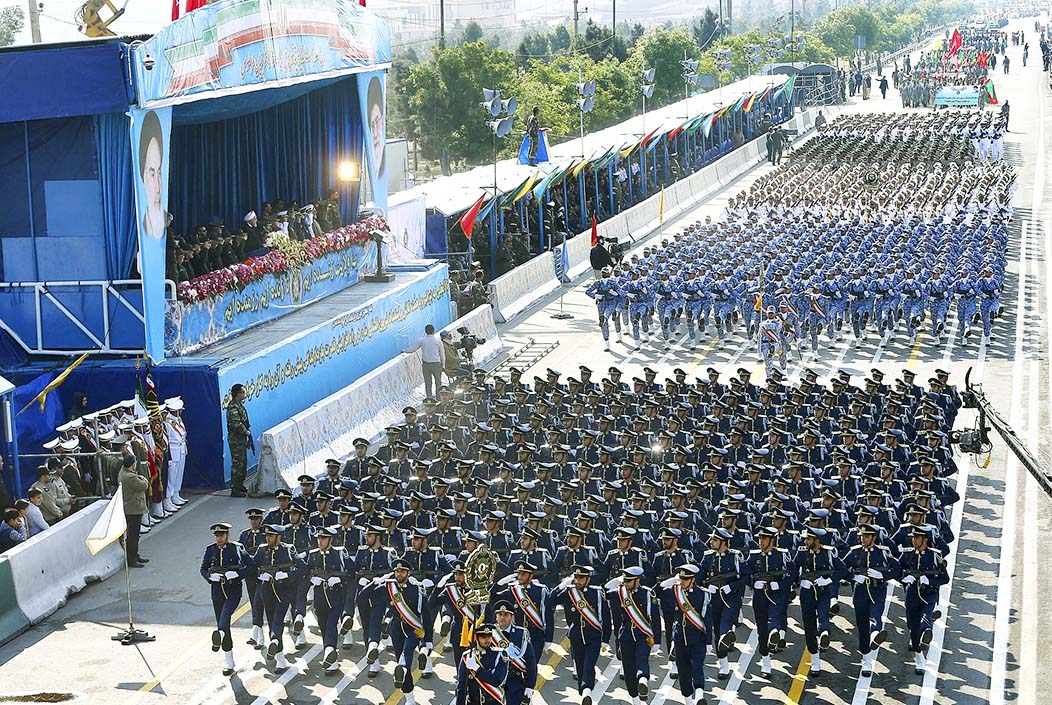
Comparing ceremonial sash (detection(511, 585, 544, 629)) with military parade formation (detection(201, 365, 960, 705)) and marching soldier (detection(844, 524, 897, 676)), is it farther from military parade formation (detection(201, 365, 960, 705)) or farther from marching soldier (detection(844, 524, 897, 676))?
marching soldier (detection(844, 524, 897, 676))

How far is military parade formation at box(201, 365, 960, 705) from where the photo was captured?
1443 centimetres

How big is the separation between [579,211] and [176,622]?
93.1ft

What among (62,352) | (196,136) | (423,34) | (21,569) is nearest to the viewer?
(21,569)

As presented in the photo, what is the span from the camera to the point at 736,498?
16969mm

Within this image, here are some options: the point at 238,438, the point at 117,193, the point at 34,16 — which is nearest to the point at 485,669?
the point at 238,438

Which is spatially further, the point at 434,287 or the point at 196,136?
the point at 434,287

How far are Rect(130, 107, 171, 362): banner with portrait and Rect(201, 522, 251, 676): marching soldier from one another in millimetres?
6587

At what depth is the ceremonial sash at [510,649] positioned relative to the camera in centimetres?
1295

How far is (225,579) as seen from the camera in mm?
15539

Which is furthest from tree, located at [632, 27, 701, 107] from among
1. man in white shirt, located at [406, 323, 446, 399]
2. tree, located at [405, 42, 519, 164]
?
man in white shirt, located at [406, 323, 446, 399]

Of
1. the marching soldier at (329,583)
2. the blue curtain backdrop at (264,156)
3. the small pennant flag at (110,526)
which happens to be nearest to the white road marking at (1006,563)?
the marching soldier at (329,583)

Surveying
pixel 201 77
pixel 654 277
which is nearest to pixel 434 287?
pixel 654 277

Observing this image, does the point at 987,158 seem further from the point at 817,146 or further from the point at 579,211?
the point at 579,211

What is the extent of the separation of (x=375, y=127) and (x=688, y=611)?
18245 millimetres
